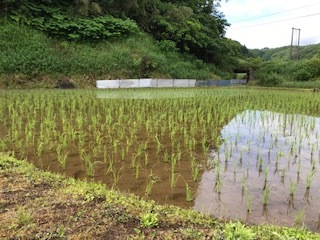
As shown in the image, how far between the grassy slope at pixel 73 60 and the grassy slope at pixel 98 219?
12.8m

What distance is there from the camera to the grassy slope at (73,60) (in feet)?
46.0

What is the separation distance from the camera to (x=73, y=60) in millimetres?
16031

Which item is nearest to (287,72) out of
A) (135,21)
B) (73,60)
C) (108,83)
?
(135,21)

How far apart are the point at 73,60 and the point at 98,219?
15.3 meters

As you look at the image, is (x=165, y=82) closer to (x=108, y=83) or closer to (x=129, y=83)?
(x=129, y=83)

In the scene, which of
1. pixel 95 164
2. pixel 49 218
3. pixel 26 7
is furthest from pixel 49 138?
pixel 26 7

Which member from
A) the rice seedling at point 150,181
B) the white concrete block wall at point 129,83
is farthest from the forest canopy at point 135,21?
the rice seedling at point 150,181

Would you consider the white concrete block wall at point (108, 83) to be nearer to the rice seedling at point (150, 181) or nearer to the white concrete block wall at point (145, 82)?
the white concrete block wall at point (145, 82)

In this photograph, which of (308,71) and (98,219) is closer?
(98,219)

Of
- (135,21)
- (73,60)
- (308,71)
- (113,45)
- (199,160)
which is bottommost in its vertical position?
(199,160)

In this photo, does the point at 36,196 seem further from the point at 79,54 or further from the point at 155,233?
the point at 79,54

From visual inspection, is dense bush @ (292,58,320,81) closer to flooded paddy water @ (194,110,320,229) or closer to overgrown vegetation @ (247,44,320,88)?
overgrown vegetation @ (247,44,320,88)

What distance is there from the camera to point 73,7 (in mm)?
18141

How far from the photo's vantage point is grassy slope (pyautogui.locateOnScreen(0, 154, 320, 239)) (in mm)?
1826
